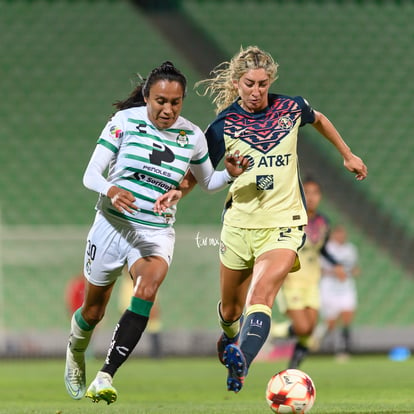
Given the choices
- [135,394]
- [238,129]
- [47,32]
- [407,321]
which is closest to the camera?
[238,129]

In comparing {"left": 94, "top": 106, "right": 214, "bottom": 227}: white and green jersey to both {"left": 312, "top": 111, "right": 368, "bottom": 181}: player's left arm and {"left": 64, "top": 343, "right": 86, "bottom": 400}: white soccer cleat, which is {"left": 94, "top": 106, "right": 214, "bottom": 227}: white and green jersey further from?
{"left": 64, "top": 343, "right": 86, "bottom": 400}: white soccer cleat

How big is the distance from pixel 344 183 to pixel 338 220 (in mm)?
755

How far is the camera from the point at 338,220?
16.5 m

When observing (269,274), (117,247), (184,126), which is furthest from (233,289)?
(184,126)

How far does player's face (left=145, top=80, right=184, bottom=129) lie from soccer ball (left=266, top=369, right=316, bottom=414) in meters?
1.81

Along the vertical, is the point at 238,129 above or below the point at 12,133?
above

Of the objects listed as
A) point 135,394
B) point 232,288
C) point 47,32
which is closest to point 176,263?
point 47,32

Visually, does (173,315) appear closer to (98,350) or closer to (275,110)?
(98,350)

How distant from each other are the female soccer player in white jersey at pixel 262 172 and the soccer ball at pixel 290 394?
625mm

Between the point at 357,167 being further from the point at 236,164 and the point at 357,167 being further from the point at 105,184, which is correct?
the point at 105,184

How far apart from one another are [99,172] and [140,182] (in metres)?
0.32

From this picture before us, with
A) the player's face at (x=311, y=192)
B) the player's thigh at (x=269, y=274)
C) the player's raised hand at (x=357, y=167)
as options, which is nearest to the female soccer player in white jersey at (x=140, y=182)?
the player's thigh at (x=269, y=274)

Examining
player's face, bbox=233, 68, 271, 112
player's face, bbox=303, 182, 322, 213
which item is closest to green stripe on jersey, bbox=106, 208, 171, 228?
player's face, bbox=233, 68, 271, 112

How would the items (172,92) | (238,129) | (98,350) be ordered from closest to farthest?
(172,92) < (238,129) < (98,350)
